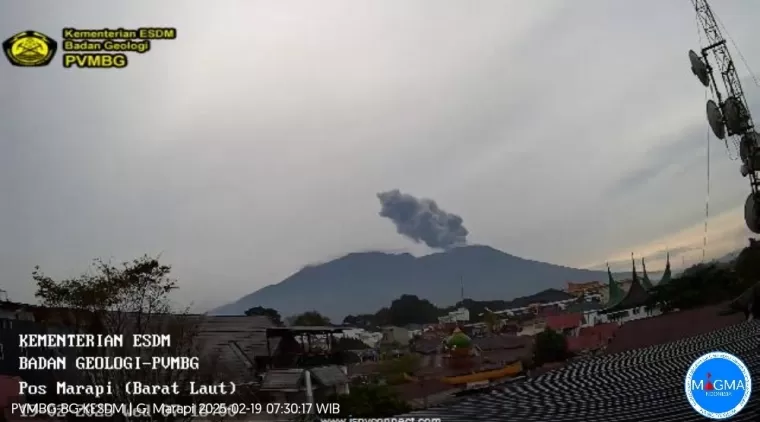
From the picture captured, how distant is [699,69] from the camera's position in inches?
A: 469

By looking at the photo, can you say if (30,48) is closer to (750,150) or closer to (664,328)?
(750,150)

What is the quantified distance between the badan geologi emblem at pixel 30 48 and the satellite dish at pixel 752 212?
11.4m

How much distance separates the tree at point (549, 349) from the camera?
52.1 ft

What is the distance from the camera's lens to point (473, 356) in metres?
16.3

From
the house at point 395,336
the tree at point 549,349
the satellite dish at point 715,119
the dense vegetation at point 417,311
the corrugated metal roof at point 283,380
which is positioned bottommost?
the tree at point 549,349

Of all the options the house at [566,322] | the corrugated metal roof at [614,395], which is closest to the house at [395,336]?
the house at [566,322]

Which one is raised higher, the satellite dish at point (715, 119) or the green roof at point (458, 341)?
the satellite dish at point (715, 119)

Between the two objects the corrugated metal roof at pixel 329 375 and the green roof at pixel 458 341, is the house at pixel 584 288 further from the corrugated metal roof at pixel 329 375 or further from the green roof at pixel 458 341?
the corrugated metal roof at pixel 329 375

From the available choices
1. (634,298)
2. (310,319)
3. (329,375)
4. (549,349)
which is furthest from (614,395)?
(634,298)

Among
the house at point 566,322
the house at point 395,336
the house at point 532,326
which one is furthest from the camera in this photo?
the house at point 532,326

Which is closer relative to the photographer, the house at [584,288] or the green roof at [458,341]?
the green roof at [458,341]

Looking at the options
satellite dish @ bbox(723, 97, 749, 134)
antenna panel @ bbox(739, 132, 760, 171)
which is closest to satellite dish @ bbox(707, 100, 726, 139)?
satellite dish @ bbox(723, 97, 749, 134)

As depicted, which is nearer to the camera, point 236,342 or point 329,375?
point 329,375

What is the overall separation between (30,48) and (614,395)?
6.53 m
